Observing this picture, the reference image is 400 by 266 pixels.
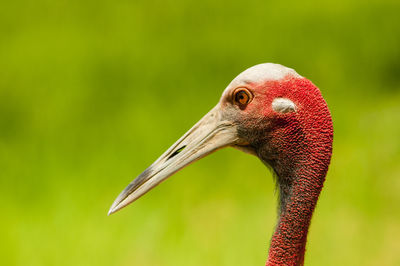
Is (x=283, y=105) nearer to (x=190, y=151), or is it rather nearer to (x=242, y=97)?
(x=242, y=97)

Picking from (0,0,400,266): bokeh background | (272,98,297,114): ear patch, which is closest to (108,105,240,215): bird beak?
(272,98,297,114): ear patch

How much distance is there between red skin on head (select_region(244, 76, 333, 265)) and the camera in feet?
4.55

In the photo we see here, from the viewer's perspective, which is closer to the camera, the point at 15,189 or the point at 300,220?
the point at 300,220

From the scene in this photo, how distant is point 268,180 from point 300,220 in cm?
133

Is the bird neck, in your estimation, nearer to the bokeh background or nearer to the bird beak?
the bird beak

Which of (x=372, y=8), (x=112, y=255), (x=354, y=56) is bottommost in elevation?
(x=112, y=255)

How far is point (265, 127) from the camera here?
1.44 metres

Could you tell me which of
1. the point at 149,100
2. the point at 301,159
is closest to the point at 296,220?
the point at 301,159

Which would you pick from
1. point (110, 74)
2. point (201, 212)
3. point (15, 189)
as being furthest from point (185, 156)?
point (15, 189)

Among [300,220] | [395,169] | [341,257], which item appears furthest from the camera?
[395,169]

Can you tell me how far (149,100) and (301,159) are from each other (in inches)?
58.4

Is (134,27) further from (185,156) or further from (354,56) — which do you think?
(185,156)

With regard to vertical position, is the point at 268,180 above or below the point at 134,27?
below

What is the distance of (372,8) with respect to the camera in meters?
2.83
